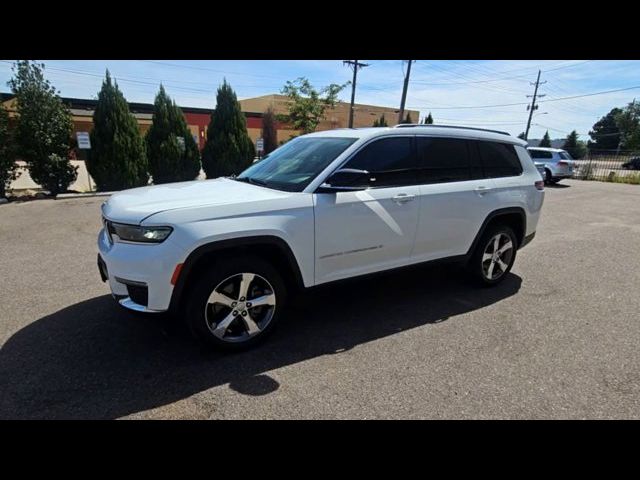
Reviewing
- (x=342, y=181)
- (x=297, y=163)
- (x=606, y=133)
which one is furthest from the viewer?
(x=606, y=133)

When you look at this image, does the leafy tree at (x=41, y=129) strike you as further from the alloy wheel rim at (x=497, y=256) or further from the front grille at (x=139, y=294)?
the alloy wheel rim at (x=497, y=256)

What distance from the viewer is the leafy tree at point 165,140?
13320 millimetres

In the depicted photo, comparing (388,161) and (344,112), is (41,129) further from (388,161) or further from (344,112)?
(344,112)

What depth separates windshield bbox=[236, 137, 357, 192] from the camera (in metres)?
3.27

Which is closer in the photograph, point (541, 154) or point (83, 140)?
point (83, 140)

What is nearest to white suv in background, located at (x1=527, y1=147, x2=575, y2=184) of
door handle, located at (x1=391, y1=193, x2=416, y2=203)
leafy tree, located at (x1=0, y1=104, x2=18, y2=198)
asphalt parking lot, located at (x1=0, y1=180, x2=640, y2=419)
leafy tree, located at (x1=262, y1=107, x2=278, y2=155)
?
asphalt parking lot, located at (x1=0, y1=180, x2=640, y2=419)

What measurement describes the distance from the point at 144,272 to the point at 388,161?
92.1 inches

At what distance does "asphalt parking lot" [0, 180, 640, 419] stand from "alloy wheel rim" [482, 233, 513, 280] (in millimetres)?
236

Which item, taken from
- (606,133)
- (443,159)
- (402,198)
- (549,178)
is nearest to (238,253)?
(402,198)

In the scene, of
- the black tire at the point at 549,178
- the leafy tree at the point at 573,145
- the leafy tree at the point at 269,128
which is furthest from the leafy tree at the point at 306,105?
the leafy tree at the point at 573,145

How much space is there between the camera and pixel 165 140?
13.4 m

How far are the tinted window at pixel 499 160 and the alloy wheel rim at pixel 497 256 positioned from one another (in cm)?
74
